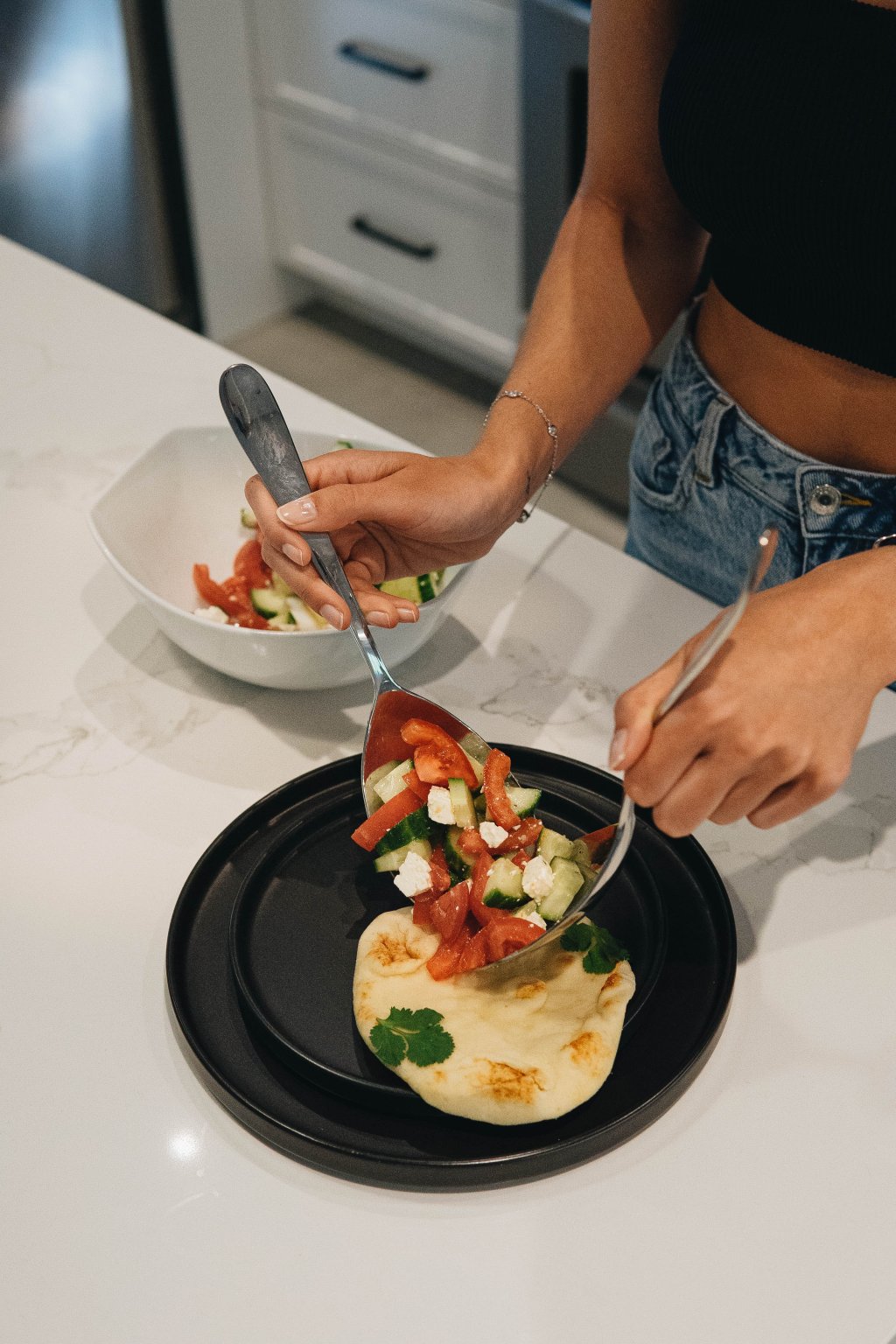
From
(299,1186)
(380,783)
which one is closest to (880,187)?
(380,783)

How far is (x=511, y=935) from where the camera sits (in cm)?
86

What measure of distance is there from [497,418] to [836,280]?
1.05 ft

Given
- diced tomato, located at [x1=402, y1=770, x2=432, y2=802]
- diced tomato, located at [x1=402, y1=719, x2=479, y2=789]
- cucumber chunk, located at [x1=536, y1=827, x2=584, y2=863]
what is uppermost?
diced tomato, located at [x1=402, y1=719, x2=479, y2=789]

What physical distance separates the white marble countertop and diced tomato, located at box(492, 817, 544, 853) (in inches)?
7.4

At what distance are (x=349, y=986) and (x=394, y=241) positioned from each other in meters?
2.68

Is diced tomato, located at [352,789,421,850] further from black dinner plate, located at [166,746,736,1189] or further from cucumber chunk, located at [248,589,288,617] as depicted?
cucumber chunk, located at [248,589,288,617]

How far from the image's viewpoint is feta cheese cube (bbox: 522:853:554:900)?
0.87m

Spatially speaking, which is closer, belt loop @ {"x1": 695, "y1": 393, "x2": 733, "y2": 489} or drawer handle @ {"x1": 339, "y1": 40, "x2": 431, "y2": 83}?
belt loop @ {"x1": 695, "y1": 393, "x2": 733, "y2": 489}

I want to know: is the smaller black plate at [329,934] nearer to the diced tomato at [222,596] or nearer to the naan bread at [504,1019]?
the naan bread at [504,1019]

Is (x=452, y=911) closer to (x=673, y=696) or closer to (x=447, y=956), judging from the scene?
(x=447, y=956)

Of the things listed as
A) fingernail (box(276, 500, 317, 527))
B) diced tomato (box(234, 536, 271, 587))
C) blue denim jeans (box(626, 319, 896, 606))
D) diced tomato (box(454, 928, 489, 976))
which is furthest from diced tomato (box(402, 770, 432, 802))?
blue denim jeans (box(626, 319, 896, 606))

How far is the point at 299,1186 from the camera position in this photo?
0.80 meters

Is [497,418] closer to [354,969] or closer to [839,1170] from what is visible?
[354,969]

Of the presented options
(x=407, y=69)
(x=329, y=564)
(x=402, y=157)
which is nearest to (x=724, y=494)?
(x=329, y=564)
